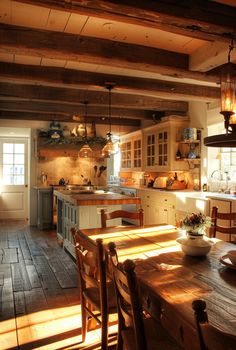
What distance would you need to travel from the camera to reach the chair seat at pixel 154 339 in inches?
64.7

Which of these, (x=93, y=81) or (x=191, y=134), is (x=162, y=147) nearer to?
(x=191, y=134)

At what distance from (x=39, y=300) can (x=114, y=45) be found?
2.70 metres

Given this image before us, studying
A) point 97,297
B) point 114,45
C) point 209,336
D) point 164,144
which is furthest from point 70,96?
point 209,336

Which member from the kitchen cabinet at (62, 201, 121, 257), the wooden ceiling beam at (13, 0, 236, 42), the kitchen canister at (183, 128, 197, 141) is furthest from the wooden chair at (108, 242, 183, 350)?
the kitchen canister at (183, 128, 197, 141)

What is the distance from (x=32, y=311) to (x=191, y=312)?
2.18 m

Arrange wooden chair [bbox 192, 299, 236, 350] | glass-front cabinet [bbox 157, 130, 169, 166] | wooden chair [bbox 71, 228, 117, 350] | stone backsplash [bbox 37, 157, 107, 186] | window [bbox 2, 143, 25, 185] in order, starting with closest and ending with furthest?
wooden chair [bbox 192, 299, 236, 350] → wooden chair [bbox 71, 228, 117, 350] → glass-front cabinet [bbox 157, 130, 169, 166] → stone backsplash [bbox 37, 157, 107, 186] → window [bbox 2, 143, 25, 185]

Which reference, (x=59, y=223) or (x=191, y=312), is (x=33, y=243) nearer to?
(x=59, y=223)

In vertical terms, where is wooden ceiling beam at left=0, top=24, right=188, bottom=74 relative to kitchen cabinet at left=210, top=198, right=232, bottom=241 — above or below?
above

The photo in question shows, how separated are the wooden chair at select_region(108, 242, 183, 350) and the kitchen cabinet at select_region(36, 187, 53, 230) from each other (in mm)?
5486

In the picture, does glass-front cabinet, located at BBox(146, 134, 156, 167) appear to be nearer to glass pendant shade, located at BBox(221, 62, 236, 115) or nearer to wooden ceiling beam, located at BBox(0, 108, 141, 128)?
wooden ceiling beam, located at BBox(0, 108, 141, 128)

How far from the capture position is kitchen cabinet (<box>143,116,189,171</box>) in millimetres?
6344

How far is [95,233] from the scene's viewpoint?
2.81m

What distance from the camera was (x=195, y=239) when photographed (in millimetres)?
2121

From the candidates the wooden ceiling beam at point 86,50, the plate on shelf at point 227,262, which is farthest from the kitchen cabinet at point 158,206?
the plate on shelf at point 227,262
